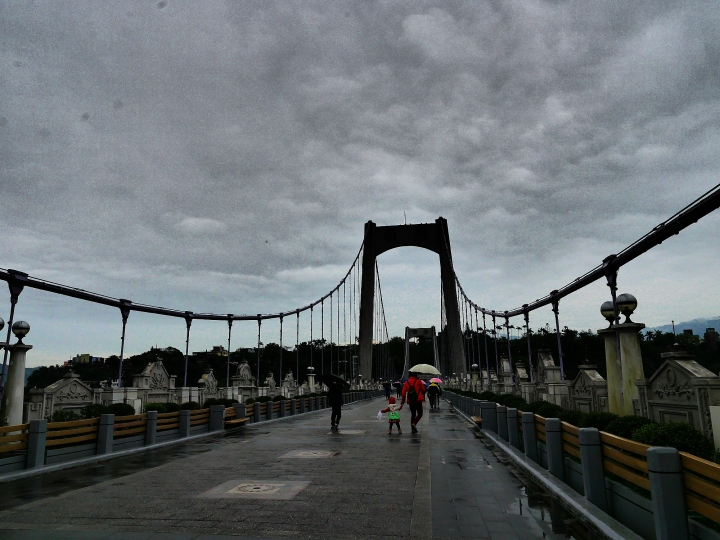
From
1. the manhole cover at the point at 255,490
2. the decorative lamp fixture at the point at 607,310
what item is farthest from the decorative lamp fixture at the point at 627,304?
the manhole cover at the point at 255,490

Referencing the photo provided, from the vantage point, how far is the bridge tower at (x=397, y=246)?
77875 millimetres

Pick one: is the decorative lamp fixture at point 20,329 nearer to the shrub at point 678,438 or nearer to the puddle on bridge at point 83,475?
the puddle on bridge at point 83,475

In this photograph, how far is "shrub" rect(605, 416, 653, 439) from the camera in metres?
7.84

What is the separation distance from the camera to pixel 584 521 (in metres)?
5.98

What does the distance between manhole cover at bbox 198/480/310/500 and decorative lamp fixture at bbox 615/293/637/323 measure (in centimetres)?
771

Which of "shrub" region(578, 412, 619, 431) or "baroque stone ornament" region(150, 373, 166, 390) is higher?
"baroque stone ornament" region(150, 373, 166, 390)

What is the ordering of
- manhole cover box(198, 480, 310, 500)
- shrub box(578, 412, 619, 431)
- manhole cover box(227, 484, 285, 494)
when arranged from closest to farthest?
manhole cover box(198, 480, 310, 500)
manhole cover box(227, 484, 285, 494)
shrub box(578, 412, 619, 431)

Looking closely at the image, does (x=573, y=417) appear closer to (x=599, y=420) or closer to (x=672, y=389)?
(x=599, y=420)

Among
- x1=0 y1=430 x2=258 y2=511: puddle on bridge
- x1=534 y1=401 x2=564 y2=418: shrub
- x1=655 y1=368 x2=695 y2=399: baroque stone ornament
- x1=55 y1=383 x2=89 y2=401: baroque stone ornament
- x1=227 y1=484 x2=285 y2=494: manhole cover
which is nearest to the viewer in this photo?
x1=227 y1=484 x2=285 y2=494: manhole cover

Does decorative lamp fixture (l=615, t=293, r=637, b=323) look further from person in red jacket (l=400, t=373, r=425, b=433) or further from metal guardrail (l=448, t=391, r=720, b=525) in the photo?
person in red jacket (l=400, t=373, r=425, b=433)

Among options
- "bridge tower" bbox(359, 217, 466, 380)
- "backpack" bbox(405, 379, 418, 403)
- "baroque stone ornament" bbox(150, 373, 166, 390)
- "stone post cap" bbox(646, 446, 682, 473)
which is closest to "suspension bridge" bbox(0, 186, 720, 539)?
"stone post cap" bbox(646, 446, 682, 473)

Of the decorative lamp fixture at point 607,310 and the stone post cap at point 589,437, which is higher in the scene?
the decorative lamp fixture at point 607,310

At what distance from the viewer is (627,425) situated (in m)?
7.94

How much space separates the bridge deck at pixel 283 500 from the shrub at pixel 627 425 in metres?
1.67
